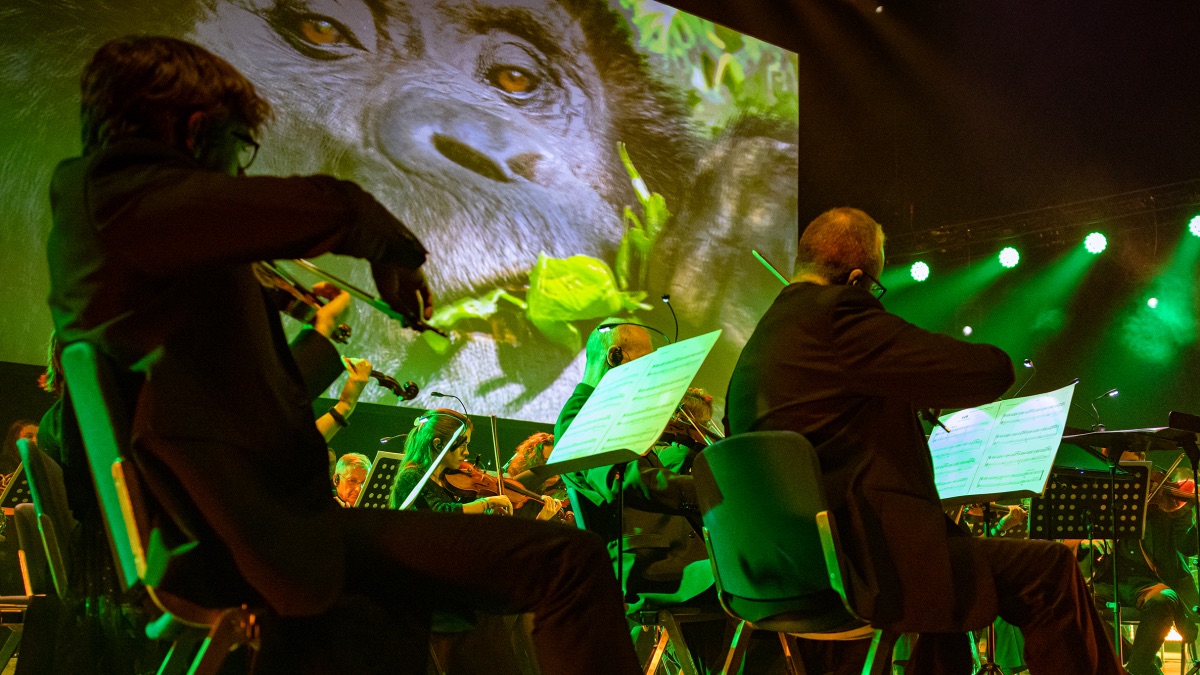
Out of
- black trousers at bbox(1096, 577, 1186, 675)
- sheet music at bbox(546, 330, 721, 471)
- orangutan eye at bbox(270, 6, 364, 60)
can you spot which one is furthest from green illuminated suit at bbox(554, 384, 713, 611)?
black trousers at bbox(1096, 577, 1186, 675)

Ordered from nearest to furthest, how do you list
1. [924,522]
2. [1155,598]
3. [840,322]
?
[924,522], [840,322], [1155,598]

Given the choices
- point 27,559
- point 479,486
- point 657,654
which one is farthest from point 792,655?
point 479,486

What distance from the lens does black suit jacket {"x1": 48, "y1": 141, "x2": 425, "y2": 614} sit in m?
1.30

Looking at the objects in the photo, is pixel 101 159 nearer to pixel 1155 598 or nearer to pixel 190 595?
pixel 190 595

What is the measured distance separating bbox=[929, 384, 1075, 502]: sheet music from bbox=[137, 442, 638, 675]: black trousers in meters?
1.71

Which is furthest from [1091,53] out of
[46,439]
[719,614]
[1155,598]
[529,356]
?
[46,439]

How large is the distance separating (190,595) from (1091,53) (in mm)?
9011

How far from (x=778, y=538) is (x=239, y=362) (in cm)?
133

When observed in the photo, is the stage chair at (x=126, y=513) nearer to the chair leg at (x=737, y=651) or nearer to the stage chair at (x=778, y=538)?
the stage chair at (x=778, y=538)

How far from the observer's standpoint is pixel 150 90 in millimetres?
1442

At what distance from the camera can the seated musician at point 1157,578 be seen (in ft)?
19.2

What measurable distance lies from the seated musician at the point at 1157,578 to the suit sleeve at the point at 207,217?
5.34 metres

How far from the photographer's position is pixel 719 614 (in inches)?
133

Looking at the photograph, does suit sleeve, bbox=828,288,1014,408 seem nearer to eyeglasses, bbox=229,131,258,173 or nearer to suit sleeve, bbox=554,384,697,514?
suit sleeve, bbox=554,384,697,514
